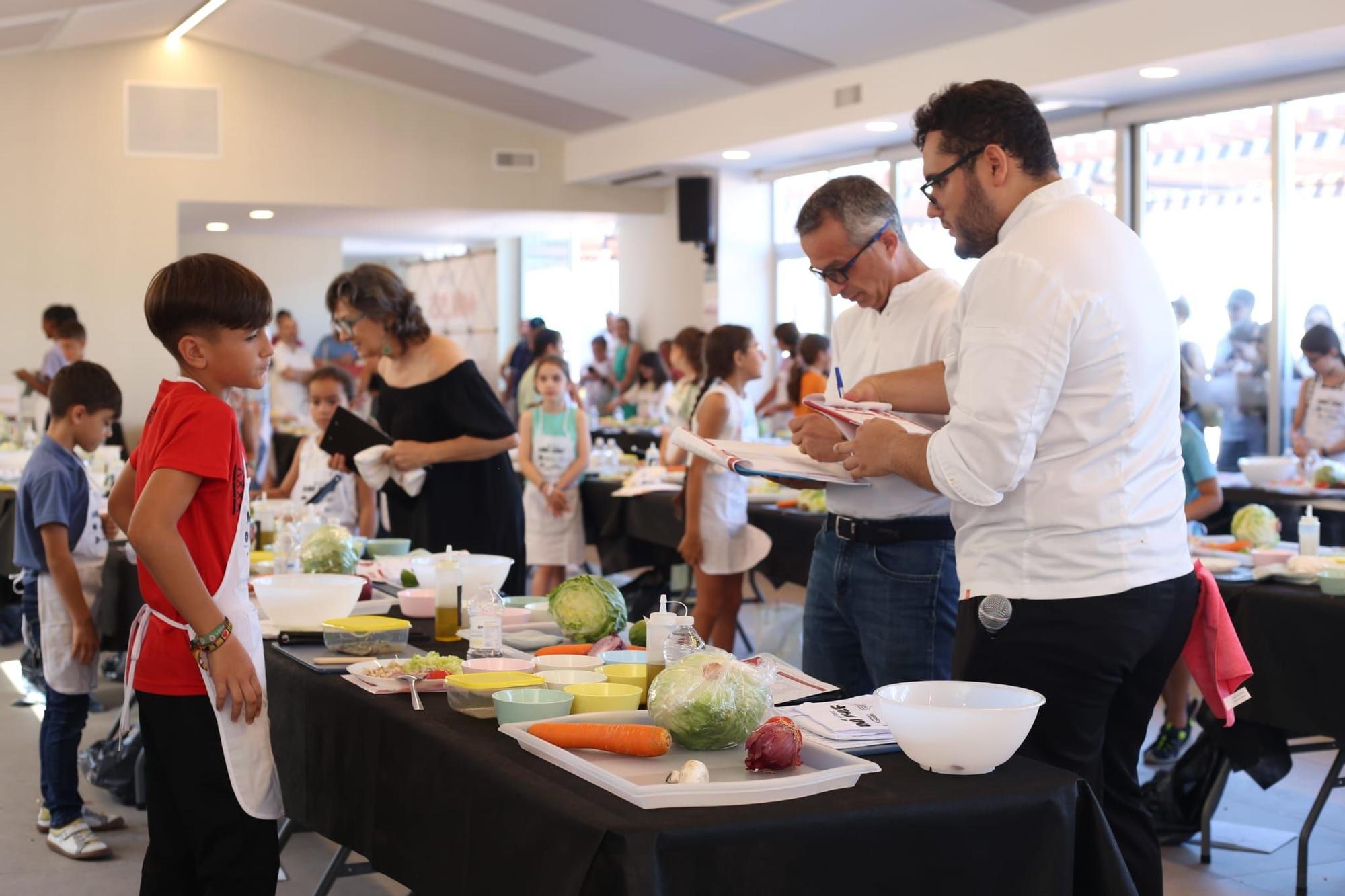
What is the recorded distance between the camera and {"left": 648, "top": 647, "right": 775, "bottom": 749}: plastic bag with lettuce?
1.69 meters

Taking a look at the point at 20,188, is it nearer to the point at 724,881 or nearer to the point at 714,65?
the point at 714,65

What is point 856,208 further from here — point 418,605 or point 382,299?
point 382,299

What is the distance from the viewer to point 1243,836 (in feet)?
12.1

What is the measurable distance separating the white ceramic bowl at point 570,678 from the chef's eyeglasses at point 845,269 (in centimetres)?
98

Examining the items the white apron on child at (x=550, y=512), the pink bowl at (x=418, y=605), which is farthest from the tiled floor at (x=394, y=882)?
the white apron on child at (x=550, y=512)

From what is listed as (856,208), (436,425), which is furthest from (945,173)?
(436,425)

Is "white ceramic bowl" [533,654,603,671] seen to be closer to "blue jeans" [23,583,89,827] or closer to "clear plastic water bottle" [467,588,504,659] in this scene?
"clear plastic water bottle" [467,588,504,659]

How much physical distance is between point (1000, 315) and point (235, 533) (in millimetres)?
1180

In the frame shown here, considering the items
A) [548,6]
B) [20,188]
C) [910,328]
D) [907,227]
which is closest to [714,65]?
[548,6]

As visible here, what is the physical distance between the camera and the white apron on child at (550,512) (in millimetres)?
6363

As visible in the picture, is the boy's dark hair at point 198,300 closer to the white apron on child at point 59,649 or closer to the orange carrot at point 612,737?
the orange carrot at point 612,737

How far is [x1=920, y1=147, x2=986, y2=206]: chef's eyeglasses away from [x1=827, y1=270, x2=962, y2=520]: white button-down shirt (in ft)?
1.22

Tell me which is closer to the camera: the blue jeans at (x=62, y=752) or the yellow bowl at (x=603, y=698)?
the yellow bowl at (x=603, y=698)

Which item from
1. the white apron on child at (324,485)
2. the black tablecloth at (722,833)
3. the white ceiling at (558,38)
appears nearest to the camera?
the black tablecloth at (722,833)
